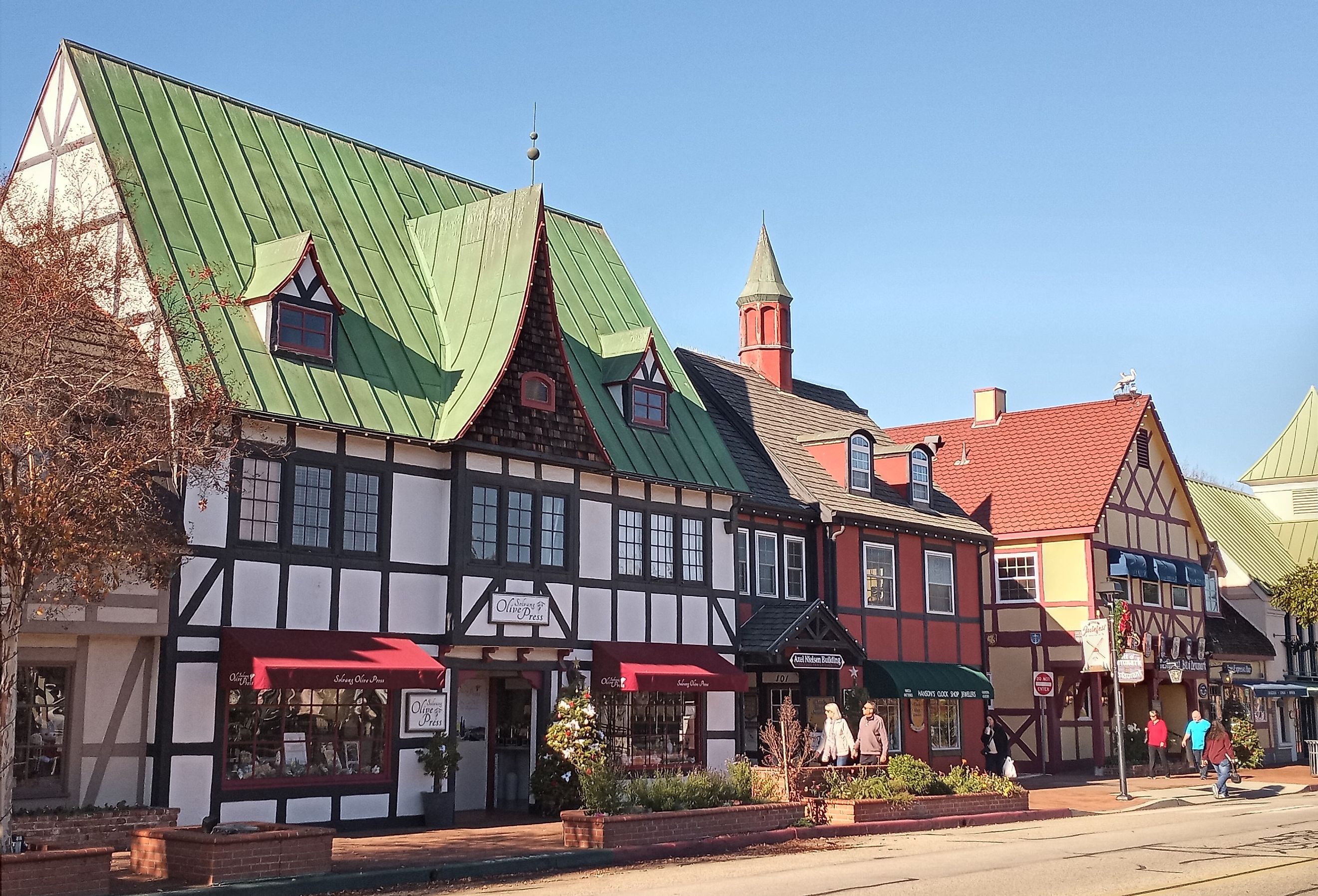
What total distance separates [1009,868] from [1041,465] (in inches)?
1043

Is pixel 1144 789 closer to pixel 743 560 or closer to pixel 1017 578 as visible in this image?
pixel 1017 578

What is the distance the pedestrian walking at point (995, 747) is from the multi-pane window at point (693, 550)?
11181 millimetres

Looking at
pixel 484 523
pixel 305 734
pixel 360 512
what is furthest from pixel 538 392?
pixel 305 734

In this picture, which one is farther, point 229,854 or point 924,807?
point 924,807

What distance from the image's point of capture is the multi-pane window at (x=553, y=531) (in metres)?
24.4

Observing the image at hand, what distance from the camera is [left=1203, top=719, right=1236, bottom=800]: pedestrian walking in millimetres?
29859

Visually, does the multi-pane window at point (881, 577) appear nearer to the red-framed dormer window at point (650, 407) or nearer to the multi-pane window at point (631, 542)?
the red-framed dormer window at point (650, 407)

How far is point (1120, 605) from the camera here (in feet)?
109

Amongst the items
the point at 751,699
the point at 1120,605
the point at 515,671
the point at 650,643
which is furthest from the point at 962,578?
the point at 515,671

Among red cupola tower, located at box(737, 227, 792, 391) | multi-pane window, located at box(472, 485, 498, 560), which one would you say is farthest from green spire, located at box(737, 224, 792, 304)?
multi-pane window, located at box(472, 485, 498, 560)

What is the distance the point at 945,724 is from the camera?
115 feet

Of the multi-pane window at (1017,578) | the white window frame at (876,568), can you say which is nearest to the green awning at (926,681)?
the white window frame at (876,568)

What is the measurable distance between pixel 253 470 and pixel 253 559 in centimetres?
135

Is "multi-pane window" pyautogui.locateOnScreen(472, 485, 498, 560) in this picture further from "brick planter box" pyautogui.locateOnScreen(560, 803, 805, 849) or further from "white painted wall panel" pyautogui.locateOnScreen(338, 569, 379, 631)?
"brick planter box" pyautogui.locateOnScreen(560, 803, 805, 849)
